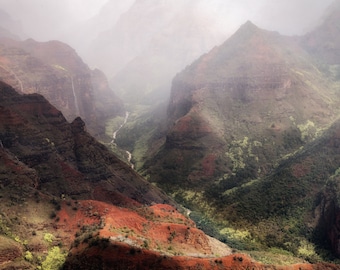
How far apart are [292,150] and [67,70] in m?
118

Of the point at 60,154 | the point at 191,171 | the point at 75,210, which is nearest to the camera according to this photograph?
the point at 75,210

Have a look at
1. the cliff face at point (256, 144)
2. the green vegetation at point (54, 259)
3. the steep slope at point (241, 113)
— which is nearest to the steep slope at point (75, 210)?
the green vegetation at point (54, 259)

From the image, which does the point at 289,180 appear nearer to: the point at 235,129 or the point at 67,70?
the point at 235,129

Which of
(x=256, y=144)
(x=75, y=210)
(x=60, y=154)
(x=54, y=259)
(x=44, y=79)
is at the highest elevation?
(x=44, y=79)

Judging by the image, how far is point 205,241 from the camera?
7119 centimetres

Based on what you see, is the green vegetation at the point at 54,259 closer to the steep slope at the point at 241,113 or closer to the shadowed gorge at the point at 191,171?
the shadowed gorge at the point at 191,171

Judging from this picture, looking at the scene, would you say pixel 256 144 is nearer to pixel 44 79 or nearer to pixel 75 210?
pixel 75 210

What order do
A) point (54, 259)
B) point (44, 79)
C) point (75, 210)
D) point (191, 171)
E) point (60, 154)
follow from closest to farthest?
point (54, 259) → point (75, 210) → point (60, 154) → point (191, 171) → point (44, 79)

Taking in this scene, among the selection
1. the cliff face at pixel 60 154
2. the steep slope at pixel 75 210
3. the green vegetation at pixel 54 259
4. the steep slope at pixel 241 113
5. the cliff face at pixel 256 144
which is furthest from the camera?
the steep slope at pixel 241 113

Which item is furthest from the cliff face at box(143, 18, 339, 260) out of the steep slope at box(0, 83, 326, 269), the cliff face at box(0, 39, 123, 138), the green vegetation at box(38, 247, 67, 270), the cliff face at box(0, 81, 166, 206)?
the cliff face at box(0, 39, 123, 138)

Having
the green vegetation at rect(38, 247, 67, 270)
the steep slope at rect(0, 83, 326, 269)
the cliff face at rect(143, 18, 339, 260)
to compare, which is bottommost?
the green vegetation at rect(38, 247, 67, 270)

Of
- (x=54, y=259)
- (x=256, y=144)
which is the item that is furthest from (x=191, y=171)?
(x=54, y=259)

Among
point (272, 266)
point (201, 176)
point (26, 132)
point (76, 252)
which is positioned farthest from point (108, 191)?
point (201, 176)

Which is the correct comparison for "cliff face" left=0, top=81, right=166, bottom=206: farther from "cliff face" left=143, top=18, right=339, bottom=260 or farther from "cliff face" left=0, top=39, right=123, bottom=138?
"cliff face" left=0, top=39, right=123, bottom=138
